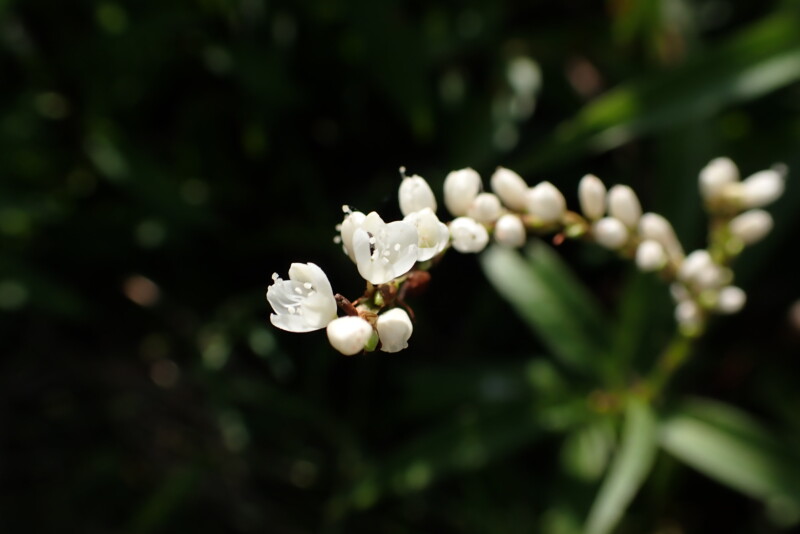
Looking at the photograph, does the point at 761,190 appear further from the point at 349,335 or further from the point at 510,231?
the point at 349,335

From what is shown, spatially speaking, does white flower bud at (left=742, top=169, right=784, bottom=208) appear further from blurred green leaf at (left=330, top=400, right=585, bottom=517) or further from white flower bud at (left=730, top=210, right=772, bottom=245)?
blurred green leaf at (left=330, top=400, right=585, bottom=517)

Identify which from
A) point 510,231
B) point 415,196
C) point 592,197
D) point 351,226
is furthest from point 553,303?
point 351,226

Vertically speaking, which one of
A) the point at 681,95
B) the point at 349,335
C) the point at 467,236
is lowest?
the point at 349,335

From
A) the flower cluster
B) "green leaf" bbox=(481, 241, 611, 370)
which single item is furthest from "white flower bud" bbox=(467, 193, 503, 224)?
"green leaf" bbox=(481, 241, 611, 370)

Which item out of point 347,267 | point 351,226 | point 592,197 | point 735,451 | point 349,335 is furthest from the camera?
point 347,267

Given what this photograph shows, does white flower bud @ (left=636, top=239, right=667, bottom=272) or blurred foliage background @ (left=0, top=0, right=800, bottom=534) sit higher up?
blurred foliage background @ (left=0, top=0, right=800, bottom=534)

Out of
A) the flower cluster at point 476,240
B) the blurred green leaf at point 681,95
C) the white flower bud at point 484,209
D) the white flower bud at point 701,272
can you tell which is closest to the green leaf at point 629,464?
the flower cluster at point 476,240

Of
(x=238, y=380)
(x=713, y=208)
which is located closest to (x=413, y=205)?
(x=713, y=208)
